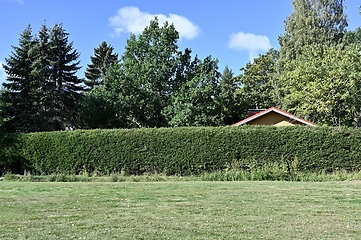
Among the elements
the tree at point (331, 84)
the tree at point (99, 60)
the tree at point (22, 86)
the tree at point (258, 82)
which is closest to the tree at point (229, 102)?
the tree at point (258, 82)

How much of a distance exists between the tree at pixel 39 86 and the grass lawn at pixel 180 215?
16.1 m

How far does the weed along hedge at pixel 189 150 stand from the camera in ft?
54.3

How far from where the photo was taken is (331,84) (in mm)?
20781

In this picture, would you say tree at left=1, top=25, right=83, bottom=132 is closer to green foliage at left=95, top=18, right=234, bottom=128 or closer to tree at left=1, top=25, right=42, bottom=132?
tree at left=1, top=25, right=42, bottom=132

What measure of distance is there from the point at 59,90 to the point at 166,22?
403 inches

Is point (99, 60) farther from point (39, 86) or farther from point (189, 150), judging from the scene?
point (189, 150)

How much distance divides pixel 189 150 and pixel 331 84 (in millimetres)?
9748

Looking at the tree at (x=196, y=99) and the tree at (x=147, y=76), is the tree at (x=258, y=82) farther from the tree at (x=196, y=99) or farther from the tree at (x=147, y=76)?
the tree at (x=147, y=76)

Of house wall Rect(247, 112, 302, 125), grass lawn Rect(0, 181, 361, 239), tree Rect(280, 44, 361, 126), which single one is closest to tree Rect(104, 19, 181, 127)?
house wall Rect(247, 112, 302, 125)

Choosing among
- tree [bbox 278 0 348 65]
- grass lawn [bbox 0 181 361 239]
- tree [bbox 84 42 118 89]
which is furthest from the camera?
tree [bbox 84 42 118 89]

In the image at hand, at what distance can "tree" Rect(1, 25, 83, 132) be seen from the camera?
2455 cm

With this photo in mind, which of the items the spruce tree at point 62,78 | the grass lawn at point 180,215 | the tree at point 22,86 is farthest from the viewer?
the spruce tree at point 62,78

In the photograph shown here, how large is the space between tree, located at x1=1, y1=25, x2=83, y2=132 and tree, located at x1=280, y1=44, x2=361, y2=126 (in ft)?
58.5

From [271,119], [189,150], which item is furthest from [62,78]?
[271,119]
